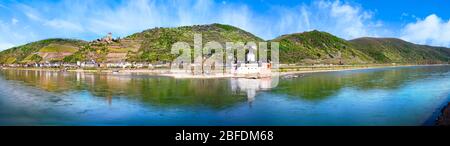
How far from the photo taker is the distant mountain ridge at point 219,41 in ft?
258

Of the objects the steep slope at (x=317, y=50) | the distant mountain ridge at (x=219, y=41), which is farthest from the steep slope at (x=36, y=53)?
the steep slope at (x=317, y=50)

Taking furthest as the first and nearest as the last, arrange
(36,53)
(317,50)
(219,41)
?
(36,53)
(317,50)
(219,41)

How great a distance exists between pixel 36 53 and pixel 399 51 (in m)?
121

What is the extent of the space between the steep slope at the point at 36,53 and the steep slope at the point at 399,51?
9151cm

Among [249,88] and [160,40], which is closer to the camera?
[249,88]

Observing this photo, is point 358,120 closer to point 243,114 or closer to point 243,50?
point 243,114

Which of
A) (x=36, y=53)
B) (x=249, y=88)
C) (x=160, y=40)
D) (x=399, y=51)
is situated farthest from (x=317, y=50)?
(x=249, y=88)

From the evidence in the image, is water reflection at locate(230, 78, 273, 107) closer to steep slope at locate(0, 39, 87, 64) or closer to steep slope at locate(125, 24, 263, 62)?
steep slope at locate(125, 24, 263, 62)

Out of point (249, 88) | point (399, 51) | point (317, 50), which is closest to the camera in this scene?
point (249, 88)

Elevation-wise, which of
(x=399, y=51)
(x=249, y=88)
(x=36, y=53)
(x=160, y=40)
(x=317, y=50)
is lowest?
(x=249, y=88)

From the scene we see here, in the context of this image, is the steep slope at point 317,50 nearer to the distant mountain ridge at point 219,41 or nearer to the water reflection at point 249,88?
the distant mountain ridge at point 219,41

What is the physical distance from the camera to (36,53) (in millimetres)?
105500

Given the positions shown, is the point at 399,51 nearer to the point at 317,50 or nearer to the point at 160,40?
the point at 317,50
